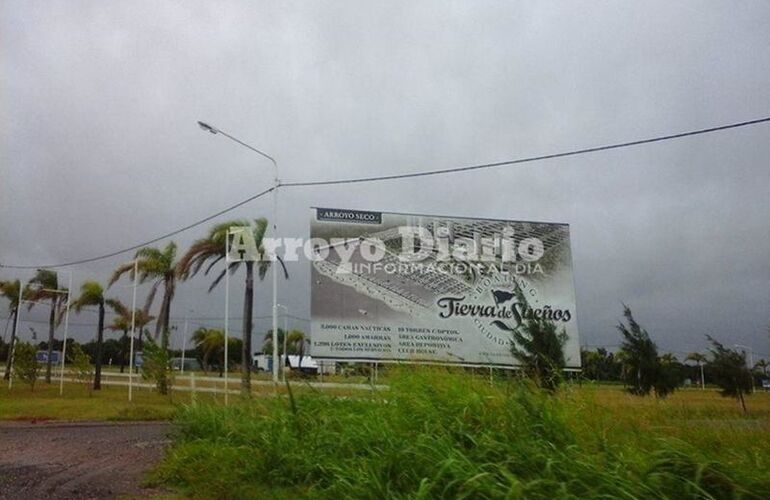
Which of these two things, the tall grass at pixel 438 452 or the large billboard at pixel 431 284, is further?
the large billboard at pixel 431 284

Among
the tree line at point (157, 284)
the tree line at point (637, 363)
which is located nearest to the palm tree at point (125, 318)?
the tree line at point (157, 284)

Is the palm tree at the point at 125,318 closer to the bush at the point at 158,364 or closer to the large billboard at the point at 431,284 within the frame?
the bush at the point at 158,364

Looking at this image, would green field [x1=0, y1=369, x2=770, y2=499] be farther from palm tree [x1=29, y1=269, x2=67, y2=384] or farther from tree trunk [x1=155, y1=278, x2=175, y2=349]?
palm tree [x1=29, y1=269, x2=67, y2=384]

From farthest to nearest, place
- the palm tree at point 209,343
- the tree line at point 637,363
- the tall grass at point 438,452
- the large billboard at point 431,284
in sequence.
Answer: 1. the palm tree at point 209,343
2. the large billboard at point 431,284
3. the tree line at point 637,363
4. the tall grass at point 438,452

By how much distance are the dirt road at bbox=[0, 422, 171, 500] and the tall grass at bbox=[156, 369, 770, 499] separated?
0.78m

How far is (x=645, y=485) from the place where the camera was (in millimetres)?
4191

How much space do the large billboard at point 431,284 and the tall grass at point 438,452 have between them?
1216cm

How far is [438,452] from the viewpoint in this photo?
229 inches

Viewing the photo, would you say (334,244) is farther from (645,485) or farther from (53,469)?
(645,485)

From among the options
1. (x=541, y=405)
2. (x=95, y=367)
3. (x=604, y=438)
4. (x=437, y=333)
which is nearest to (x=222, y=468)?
(x=541, y=405)

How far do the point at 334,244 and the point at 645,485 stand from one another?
760 inches

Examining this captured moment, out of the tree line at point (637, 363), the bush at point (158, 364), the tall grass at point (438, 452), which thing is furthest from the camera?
the bush at point (158, 364)

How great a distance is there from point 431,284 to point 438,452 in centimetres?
1835

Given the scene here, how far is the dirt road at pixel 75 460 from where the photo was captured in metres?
8.55
